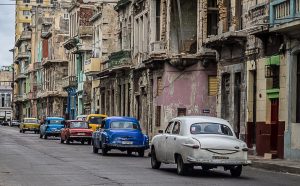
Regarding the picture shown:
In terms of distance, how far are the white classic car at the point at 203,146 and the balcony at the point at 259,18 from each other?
10106 millimetres

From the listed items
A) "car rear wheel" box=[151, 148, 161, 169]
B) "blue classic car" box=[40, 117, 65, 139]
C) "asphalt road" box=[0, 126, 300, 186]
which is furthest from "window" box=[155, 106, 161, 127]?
"car rear wheel" box=[151, 148, 161, 169]

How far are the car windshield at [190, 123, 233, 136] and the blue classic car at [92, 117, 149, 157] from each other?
38.2 feet

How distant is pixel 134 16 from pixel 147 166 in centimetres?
3468

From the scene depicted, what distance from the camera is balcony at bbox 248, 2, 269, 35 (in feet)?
108

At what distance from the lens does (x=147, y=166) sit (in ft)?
89.1

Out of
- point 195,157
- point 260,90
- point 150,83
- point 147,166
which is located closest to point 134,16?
point 150,83

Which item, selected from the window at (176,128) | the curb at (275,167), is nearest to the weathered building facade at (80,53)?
the curb at (275,167)

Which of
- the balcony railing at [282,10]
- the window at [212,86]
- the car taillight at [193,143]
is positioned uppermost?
the balcony railing at [282,10]

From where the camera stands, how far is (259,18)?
34.8 metres

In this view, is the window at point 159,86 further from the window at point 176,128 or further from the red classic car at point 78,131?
the window at point 176,128

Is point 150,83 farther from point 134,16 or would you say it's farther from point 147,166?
point 147,166

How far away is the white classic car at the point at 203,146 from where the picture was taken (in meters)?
21.8

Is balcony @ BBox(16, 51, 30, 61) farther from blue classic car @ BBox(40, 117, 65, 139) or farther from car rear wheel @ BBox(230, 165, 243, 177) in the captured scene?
car rear wheel @ BBox(230, 165, 243, 177)

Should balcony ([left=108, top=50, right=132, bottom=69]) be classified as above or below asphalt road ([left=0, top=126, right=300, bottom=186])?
above
